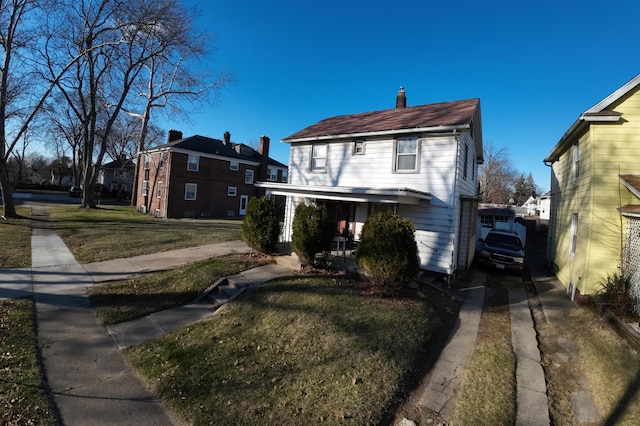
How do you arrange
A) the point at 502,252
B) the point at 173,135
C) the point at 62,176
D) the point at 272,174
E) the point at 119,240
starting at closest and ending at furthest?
the point at 502,252
the point at 119,240
the point at 173,135
the point at 272,174
the point at 62,176

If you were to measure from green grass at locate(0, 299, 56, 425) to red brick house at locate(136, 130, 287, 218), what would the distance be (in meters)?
21.9

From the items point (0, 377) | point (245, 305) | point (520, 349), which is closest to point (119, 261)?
point (245, 305)

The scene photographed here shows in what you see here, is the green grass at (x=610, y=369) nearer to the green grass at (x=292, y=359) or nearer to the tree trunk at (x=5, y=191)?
the green grass at (x=292, y=359)

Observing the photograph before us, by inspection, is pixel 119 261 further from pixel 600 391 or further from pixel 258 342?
pixel 600 391

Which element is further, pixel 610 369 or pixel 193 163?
pixel 193 163

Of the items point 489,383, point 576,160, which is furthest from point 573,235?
point 489,383

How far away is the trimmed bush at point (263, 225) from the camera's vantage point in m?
10.5

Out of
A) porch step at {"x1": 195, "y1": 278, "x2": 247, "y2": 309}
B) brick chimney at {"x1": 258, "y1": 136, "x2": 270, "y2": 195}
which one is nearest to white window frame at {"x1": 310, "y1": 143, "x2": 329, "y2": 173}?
porch step at {"x1": 195, "y1": 278, "x2": 247, "y2": 309}

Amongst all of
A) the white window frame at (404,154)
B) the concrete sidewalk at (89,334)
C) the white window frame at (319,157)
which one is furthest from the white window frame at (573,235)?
the concrete sidewalk at (89,334)

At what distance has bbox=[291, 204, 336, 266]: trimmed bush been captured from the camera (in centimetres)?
902

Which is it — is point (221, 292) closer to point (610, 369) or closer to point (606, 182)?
point (610, 369)

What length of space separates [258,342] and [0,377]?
131 inches

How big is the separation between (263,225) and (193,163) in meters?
19.9

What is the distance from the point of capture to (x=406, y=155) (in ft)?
36.3
